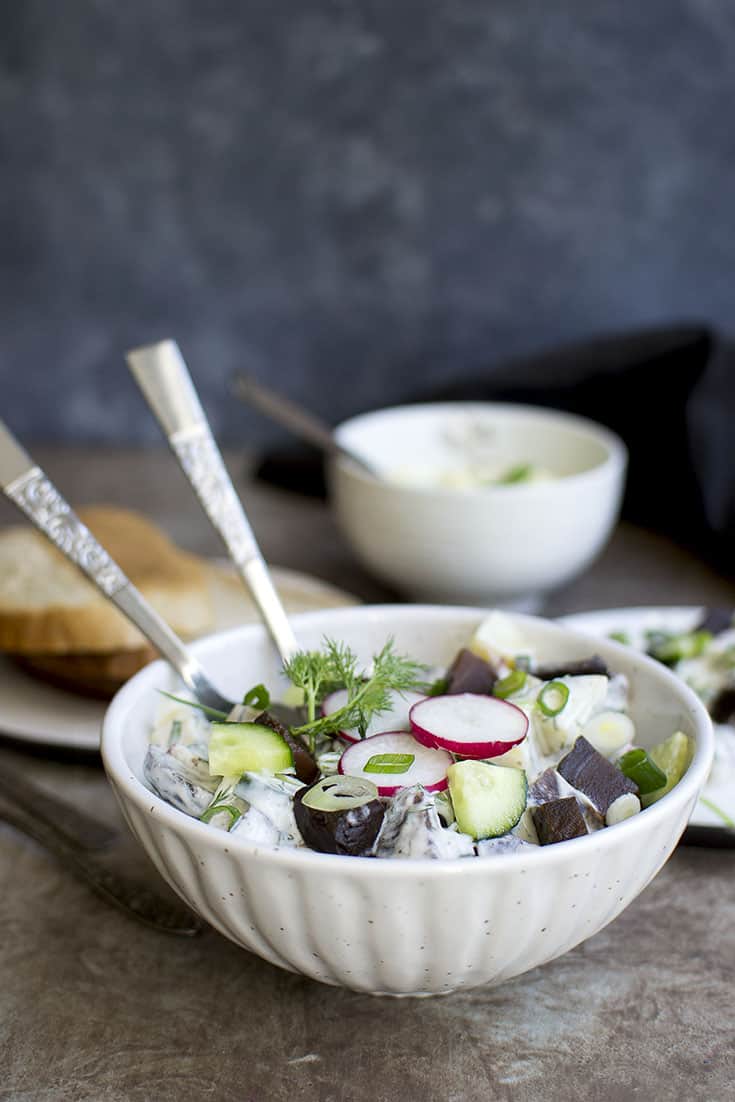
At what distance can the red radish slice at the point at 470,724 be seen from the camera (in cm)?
87

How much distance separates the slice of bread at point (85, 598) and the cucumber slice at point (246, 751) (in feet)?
1.42

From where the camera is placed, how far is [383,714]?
958mm

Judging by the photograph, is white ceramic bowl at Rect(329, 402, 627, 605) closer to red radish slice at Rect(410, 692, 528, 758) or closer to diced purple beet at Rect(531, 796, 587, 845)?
red radish slice at Rect(410, 692, 528, 758)

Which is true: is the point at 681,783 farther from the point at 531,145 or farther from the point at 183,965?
the point at 531,145

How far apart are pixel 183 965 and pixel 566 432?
1.09 metres

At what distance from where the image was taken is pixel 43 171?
242 centimetres

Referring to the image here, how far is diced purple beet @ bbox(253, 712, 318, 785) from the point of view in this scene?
0.90 metres

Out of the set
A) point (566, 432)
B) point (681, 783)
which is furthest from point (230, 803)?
point (566, 432)

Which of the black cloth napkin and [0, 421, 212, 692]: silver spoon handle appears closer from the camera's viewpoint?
[0, 421, 212, 692]: silver spoon handle

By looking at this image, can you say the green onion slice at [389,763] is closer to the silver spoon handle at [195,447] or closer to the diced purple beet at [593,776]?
the diced purple beet at [593,776]

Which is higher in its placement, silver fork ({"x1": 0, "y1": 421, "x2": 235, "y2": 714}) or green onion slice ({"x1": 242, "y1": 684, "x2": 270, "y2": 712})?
silver fork ({"x1": 0, "y1": 421, "x2": 235, "y2": 714})

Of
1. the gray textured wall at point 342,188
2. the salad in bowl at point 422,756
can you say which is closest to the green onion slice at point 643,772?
the salad in bowl at point 422,756

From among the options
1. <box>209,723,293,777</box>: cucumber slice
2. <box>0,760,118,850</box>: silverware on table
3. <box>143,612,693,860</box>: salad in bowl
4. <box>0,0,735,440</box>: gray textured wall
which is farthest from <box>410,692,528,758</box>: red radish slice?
<box>0,0,735,440</box>: gray textured wall

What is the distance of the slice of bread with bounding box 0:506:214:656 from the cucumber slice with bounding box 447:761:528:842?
0.58 meters
